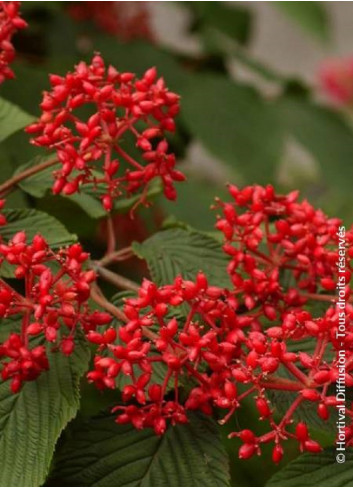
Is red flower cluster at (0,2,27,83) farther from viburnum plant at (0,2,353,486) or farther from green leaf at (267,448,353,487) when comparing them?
green leaf at (267,448,353,487)

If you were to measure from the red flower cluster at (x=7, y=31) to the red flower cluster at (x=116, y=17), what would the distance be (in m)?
1.02

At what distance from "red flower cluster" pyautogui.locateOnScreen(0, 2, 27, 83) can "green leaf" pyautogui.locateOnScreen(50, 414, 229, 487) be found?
0.43 m

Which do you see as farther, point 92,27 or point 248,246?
point 92,27

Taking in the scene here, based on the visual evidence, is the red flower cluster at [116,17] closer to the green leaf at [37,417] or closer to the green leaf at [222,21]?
the green leaf at [222,21]

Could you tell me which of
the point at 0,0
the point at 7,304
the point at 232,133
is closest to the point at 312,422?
the point at 7,304

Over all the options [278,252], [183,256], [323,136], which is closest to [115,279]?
[183,256]

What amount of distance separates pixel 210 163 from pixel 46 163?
12.4ft

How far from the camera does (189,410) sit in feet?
3.00

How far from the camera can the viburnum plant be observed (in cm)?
82

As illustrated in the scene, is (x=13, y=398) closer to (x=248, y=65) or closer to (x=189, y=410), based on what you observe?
(x=189, y=410)

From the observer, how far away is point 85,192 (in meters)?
1.08

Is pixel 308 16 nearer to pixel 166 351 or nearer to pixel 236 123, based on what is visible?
pixel 236 123

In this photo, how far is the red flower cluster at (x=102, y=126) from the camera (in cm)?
93

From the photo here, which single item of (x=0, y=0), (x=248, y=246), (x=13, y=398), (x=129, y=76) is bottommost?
(x=13, y=398)
